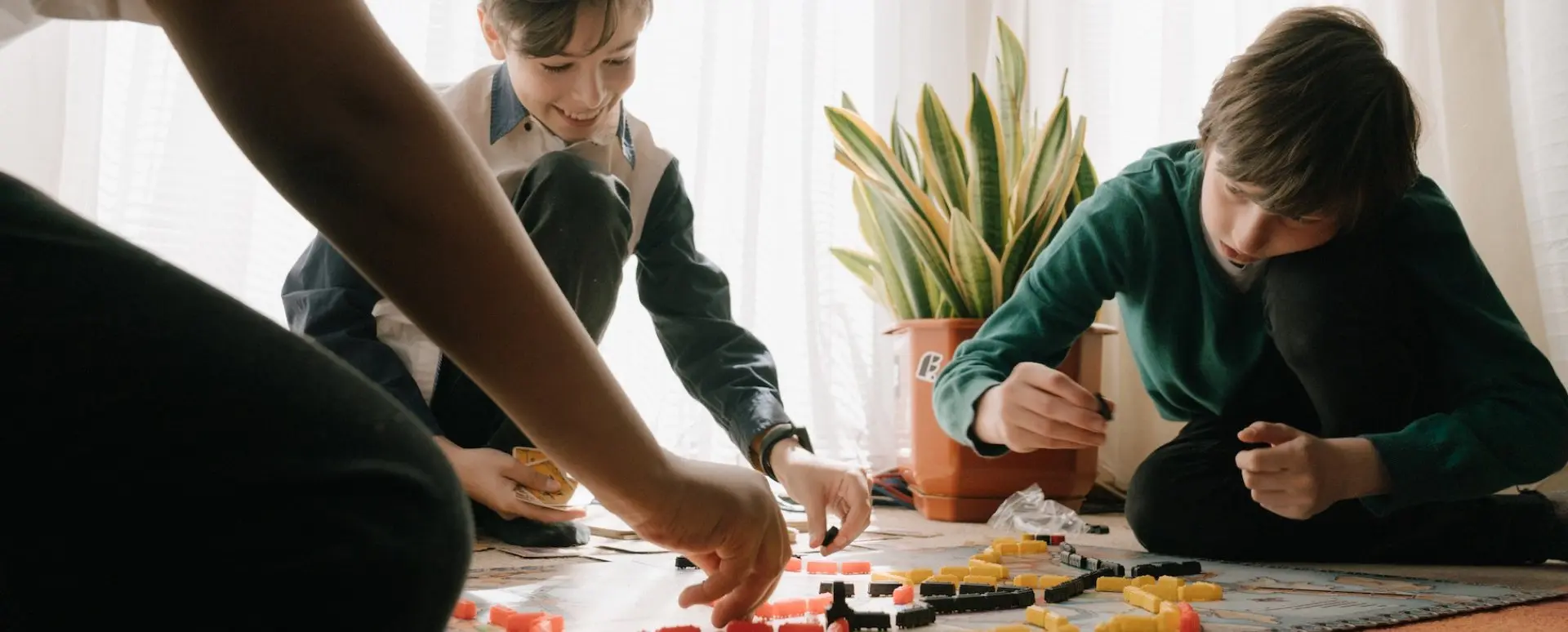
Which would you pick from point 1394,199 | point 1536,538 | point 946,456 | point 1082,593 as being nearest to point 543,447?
point 1082,593

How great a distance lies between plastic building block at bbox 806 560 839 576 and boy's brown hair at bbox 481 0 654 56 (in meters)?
0.66

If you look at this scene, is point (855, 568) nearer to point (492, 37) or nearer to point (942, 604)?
point (942, 604)

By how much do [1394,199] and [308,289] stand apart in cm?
138

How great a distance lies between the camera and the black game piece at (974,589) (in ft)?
3.62

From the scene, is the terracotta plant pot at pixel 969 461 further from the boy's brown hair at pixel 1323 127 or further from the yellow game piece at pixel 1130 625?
the yellow game piece at pixel 1130 625

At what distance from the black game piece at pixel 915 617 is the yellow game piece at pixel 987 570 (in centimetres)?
25

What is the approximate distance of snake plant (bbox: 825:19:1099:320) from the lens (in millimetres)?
2158

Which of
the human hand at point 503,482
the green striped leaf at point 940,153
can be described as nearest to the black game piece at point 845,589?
the human hand at point 503,482

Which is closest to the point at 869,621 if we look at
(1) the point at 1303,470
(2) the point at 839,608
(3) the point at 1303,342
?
(2) the point at 839,608

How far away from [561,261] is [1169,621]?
0.84m

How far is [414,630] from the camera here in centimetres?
39

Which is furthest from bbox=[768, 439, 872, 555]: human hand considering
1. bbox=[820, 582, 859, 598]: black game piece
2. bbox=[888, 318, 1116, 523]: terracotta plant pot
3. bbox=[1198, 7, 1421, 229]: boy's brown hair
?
bbox=[888, 318, 1116, 523]: terracotta plant pot

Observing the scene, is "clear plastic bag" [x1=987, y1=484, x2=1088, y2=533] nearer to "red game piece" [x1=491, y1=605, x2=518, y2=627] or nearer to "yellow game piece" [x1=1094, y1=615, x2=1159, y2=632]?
"yellow game piece" [x1=1094, y1=615, x2=1159, y2=632]

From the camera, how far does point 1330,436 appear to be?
1361mm
